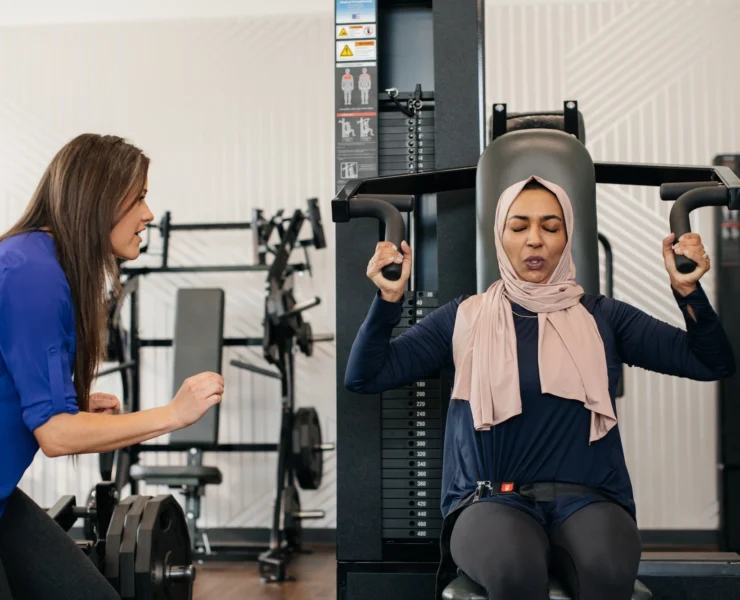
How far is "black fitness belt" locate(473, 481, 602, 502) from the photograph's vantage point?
6.10 ft

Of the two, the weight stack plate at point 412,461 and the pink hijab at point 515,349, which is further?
the weight stack plate at point 412,461

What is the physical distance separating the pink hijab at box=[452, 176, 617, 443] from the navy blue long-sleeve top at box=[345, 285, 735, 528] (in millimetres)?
30

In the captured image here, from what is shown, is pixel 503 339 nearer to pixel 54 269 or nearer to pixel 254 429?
pixel 54 269

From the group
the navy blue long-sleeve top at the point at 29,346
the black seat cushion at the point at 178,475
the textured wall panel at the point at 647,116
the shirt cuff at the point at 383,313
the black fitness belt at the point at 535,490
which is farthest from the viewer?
the textured wall panel at the point at 647,116

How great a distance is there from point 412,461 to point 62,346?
1.08m

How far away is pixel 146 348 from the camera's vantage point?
16.5 ft

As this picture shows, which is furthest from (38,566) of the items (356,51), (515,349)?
(356,51)

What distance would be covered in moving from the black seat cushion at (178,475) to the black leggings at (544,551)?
2.55m

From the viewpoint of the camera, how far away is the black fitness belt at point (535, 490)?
6.10 ft

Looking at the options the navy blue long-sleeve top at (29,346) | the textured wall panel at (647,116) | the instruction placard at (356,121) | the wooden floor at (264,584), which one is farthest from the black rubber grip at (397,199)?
the textured wall panel at (647,116)

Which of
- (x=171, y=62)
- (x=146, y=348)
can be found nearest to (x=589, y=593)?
(x=146, y=348)

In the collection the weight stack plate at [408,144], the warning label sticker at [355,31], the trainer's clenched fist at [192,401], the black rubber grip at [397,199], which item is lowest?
the trainer's clenched fist at [192,401]

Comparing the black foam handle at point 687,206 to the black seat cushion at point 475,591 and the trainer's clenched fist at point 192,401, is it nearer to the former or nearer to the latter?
the black seat cushion at point 475,591

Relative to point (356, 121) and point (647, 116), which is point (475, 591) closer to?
point (356, 121)
